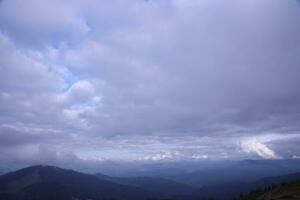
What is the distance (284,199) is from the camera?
144m

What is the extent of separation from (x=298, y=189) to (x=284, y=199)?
38367 millimetres

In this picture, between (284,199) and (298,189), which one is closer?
(284,199)

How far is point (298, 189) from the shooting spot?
175625mm
